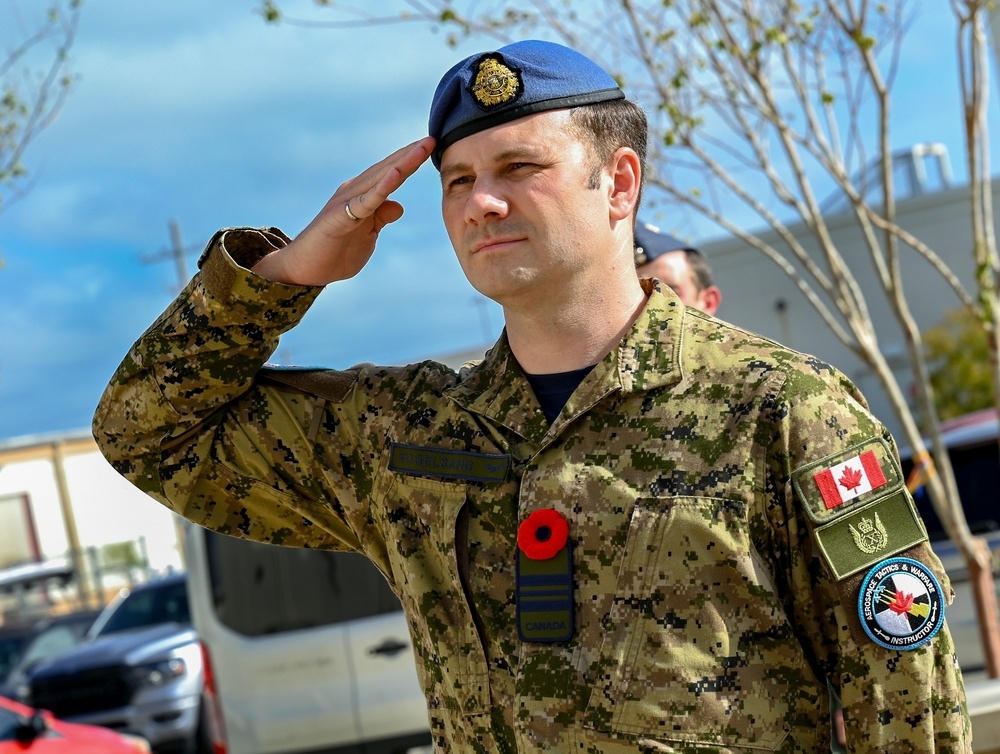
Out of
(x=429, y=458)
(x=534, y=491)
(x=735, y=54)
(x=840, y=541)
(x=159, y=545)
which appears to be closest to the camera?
(x=840, y=541)

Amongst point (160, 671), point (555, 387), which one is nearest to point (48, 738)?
point (160, 671)

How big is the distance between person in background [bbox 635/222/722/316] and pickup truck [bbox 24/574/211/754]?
25.2 ft

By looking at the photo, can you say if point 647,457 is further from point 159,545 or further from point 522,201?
point 159,545

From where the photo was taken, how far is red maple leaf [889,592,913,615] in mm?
2002

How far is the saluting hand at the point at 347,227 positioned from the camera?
237 cm

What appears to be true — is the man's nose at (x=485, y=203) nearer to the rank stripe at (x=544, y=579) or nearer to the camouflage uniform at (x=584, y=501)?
the camouflage uniform at (x=584, y=501)

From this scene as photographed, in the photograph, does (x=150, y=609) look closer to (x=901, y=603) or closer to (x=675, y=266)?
(x=675, y=266)

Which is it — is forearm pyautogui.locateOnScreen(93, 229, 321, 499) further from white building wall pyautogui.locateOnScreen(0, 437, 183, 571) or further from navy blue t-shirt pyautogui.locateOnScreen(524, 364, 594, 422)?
white building wall pyautogui.locateOnScreen(0, 437, 183, 571)

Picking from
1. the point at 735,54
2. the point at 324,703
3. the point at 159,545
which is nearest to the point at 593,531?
the point at 735,54

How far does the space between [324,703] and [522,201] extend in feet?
17.6

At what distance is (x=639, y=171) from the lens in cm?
240

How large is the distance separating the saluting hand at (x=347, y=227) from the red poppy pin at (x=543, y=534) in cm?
65

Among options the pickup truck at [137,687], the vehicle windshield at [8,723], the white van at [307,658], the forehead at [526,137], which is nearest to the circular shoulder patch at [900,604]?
the forehead at [526,137]

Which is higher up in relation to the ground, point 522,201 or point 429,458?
point 522,201
